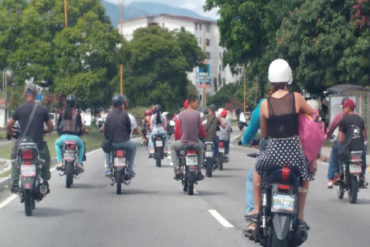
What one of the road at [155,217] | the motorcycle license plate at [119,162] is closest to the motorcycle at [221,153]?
the road at [155,217]

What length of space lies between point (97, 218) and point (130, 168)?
12.3ft

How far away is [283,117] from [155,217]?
5014 mm

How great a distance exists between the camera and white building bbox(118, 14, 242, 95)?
5886 inches

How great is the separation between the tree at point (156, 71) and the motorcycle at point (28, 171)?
6759cm

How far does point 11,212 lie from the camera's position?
13.1 meters

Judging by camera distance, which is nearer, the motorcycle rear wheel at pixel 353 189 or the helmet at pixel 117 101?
the motorcycle rear wheel at pixel 353 189

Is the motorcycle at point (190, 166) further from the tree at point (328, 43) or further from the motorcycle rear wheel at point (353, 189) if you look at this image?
the tree at point (328, 43)

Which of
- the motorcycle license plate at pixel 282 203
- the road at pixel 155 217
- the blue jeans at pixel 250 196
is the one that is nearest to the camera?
the motorcycle license plate at pixel 282 203

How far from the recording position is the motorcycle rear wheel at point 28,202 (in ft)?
40.6

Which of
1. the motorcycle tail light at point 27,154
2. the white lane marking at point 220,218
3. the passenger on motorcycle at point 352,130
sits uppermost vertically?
the passenger on motorcycle at point 352,130

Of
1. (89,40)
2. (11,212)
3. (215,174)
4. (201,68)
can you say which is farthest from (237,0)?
(201,68)

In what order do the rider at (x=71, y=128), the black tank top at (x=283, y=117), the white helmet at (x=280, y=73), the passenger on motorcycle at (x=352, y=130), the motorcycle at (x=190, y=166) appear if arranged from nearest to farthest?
the black tank top at (x=283, y=117) → the white helmet at (x=280, y=73) → the passenger on motorcycle at (x=352, y=130) → the motorcycle at (x=190, y=166) → the rider at (x=71, y=128)

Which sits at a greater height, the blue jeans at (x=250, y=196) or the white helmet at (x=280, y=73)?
the white helmet at (x=280, y=73)

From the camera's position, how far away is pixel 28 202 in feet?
40.9
